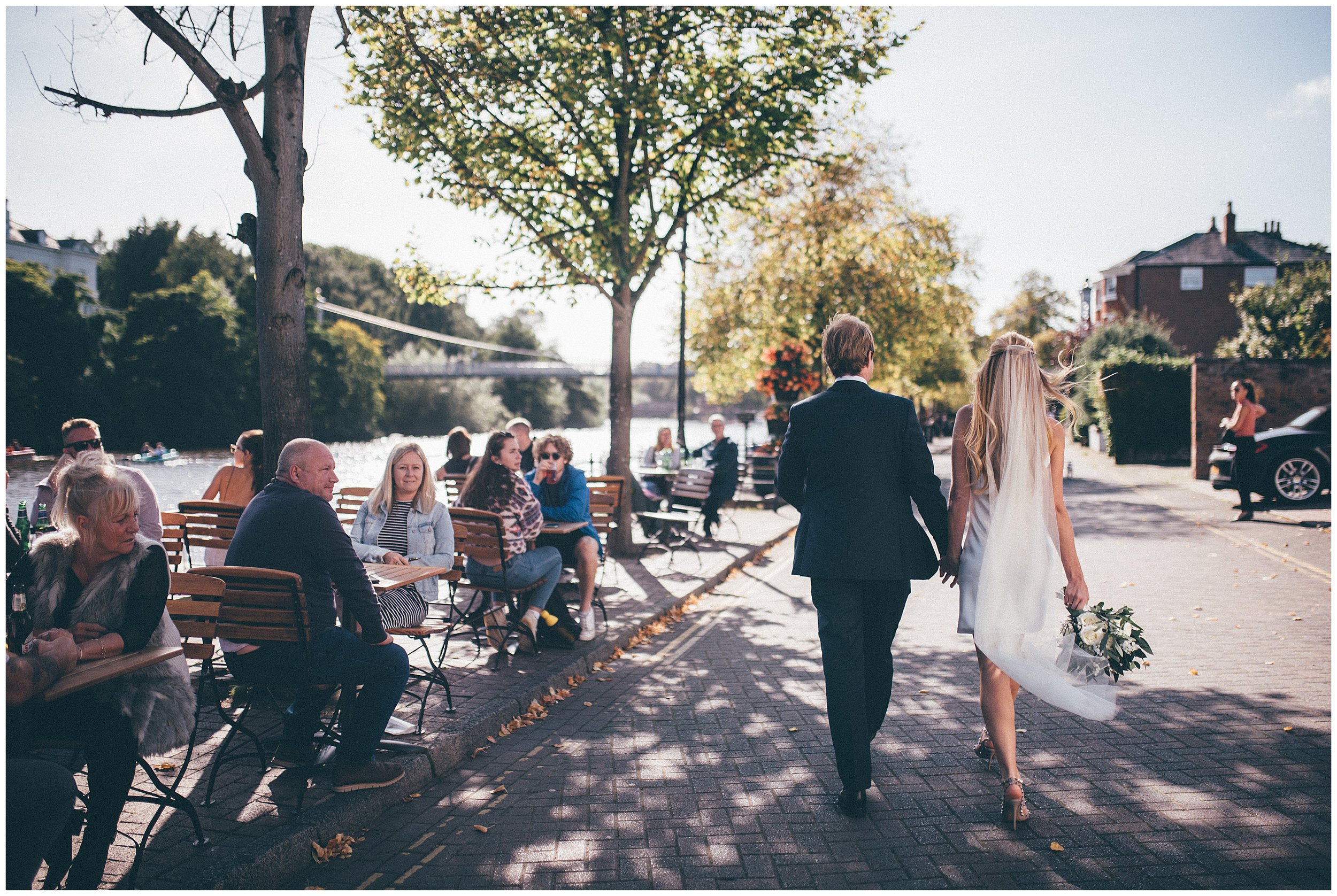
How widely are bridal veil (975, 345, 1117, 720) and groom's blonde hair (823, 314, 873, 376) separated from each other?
24.0 inches

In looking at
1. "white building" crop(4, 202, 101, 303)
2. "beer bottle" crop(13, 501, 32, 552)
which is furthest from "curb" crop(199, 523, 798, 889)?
"white building" crop(4, 202, 101, 303)

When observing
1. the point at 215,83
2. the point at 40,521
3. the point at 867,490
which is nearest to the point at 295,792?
the point at 867,490

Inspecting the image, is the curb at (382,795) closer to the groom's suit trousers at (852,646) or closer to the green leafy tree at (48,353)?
the groom's suit trousers at (852,646)

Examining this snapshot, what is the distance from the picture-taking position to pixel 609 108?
10820 millimetres

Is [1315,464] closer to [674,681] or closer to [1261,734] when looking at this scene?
[1261,734]

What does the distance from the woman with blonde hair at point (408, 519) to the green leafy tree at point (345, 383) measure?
50.2m

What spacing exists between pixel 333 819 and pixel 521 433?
22.5ft

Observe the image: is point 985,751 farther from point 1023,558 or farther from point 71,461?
point 71,461

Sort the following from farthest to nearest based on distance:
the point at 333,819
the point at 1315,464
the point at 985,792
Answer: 1. the point at 1315,464
2. the point at 985,792
3. the point at 333,819

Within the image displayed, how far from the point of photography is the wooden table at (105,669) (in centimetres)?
300

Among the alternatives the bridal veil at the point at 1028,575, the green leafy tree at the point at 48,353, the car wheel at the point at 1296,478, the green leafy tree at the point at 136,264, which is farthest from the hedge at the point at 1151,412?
the green leafy tree at the point at 136,264

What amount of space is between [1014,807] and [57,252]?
8223 cm

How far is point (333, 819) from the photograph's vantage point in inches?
150

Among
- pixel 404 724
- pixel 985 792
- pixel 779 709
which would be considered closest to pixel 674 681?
pixel 779 709
